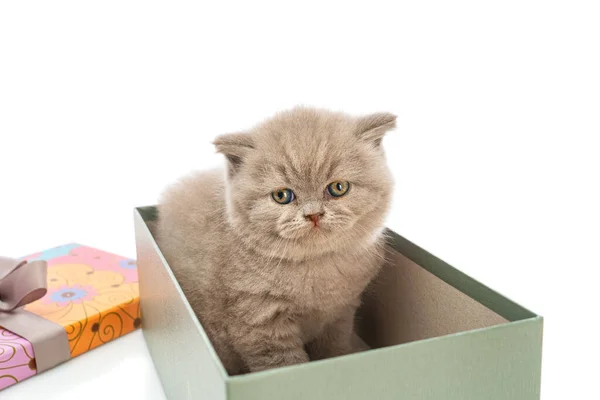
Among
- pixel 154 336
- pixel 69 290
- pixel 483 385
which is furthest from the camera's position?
pixel 69 290

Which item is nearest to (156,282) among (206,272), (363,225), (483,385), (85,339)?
(206,272)

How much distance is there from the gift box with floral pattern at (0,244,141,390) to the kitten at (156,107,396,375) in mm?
490

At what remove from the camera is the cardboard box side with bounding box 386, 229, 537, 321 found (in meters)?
1.07

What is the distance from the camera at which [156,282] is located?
143 centimetres

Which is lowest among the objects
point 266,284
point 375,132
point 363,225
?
point 266,284

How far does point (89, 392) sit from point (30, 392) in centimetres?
15

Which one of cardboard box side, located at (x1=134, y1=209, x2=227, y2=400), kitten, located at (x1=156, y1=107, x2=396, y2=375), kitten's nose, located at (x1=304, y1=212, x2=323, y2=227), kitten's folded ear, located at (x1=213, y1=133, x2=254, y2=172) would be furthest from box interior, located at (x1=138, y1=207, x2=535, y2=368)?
kitten's folded ear, located at (x1=213, y1=133, x2=254, y2=172)

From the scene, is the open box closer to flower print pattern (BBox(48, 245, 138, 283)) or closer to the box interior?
the box interior

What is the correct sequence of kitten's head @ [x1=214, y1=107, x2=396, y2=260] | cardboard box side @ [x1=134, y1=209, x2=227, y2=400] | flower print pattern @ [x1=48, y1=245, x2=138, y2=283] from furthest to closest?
flower print pattern @ [x1=48, y1=245, x2=138, y2=283], kitten's head @ [x1=214, y1=107, x2=396, y2=260], cardboard box side @ [x1=134, y1=209, x2=227, y2=400]

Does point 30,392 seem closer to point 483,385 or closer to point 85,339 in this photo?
point 85,339

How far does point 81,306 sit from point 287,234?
883 mm

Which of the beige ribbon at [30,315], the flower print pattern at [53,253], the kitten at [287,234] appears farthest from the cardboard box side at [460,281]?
the flower print pattern at [53,253]

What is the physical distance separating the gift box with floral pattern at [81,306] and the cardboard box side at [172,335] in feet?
0.31

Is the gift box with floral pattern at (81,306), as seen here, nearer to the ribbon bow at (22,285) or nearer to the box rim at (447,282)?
the ribbon bow at (22,285)
